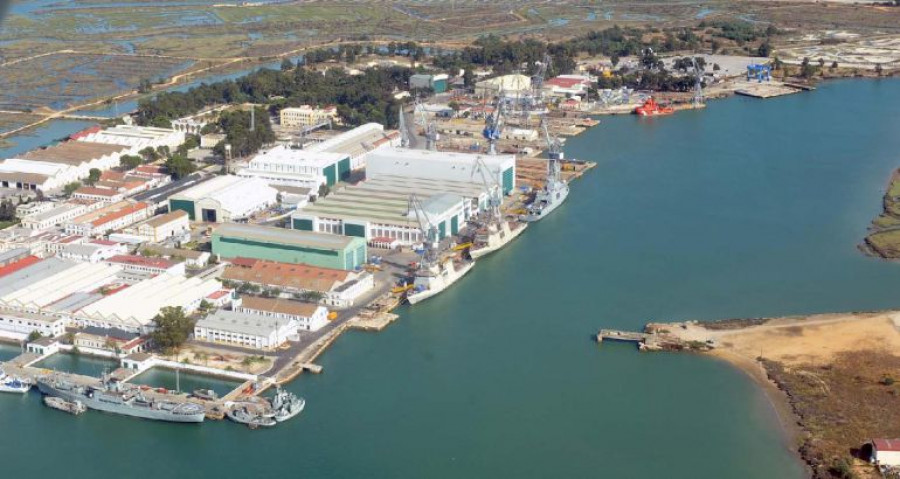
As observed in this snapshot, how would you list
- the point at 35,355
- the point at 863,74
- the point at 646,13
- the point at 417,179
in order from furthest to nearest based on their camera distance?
the point at 646,13 → the point at 863,74 → the point at 417,179 → the point at 35,355

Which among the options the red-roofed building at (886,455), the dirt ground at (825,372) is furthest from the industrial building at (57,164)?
the red-roofed building at (886,455)

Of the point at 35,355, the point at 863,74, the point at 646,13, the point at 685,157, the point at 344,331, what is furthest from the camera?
the point at 646,13

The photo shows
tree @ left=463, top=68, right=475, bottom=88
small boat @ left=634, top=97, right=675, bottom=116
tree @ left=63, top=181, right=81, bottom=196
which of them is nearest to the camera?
tree @ left=63, top=181, right=81, bottom=196

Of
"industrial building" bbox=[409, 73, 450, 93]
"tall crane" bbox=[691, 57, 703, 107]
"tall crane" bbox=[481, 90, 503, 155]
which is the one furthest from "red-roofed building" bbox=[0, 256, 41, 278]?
"tall crane" bbox=[691, 57, 703, 107]

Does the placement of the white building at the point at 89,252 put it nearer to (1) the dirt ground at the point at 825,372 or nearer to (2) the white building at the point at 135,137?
(2) the white building at the point at 135,137

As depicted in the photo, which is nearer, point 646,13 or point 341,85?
point 341,85

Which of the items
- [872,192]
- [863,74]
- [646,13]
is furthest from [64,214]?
[646,13]

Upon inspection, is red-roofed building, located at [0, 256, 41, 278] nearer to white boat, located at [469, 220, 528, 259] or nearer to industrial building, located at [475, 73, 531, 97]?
white boat, located at [469, 220, 528, 259]

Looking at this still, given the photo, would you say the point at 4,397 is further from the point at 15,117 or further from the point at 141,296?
the point at 15,117
